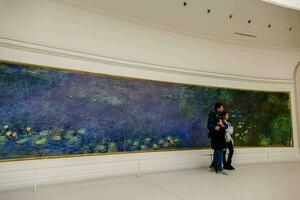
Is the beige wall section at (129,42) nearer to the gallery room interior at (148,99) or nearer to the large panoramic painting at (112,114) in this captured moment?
the gallery room interior at (148,99)

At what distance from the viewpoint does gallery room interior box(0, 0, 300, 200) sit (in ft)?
16.1

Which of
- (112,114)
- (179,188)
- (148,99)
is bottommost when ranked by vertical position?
(179,188)

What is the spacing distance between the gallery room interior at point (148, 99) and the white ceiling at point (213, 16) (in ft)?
0.12

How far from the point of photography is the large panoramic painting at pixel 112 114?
4.98 metres

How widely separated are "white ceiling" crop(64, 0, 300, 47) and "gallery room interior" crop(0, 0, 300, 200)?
1.4 inches

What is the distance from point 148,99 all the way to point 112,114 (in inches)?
47.4

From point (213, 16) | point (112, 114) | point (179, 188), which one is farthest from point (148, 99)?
point (213, 16)

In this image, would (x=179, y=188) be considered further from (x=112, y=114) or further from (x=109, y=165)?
(x=112, y=114)

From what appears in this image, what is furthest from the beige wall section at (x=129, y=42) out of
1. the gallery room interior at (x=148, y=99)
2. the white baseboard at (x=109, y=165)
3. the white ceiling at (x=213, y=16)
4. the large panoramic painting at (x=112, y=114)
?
the white baseboard at (x=109, y=165)

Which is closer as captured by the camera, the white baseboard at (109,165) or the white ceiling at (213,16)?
the white baseboard at (109,165)

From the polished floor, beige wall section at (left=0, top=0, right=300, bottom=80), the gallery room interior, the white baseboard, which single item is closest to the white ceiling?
the gallery room interior

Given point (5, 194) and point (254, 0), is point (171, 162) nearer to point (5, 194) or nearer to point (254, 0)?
point (5, 194)

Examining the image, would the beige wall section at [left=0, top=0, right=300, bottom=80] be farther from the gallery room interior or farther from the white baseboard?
the white baseboard

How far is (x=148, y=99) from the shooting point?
6758 mm
